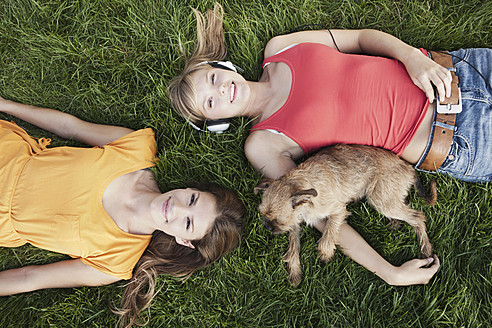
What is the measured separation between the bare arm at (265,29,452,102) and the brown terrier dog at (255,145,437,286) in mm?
834

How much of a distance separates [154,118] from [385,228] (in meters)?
3.30

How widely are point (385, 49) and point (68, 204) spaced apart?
4.07 metres

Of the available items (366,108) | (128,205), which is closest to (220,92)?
(366,108)

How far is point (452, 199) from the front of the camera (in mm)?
3807

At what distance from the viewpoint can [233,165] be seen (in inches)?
166

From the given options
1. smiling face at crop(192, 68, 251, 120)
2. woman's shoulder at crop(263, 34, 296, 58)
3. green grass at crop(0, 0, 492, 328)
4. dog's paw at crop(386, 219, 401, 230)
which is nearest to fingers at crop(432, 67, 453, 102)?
green grass at crop(0, 0, 492, 328)

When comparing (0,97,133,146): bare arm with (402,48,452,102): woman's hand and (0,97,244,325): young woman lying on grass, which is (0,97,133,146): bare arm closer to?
(0,97,244,325): young woman lying on grass

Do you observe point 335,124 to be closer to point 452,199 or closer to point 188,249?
point 452,199

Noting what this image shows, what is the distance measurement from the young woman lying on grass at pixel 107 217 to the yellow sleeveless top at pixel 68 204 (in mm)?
11

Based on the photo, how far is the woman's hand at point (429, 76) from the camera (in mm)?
3270

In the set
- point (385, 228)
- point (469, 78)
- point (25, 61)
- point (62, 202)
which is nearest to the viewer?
point (469, 78)

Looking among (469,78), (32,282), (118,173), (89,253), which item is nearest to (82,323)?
(32,282)

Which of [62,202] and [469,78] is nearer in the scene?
[469,78]

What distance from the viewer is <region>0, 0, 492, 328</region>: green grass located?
3711 millimetres
